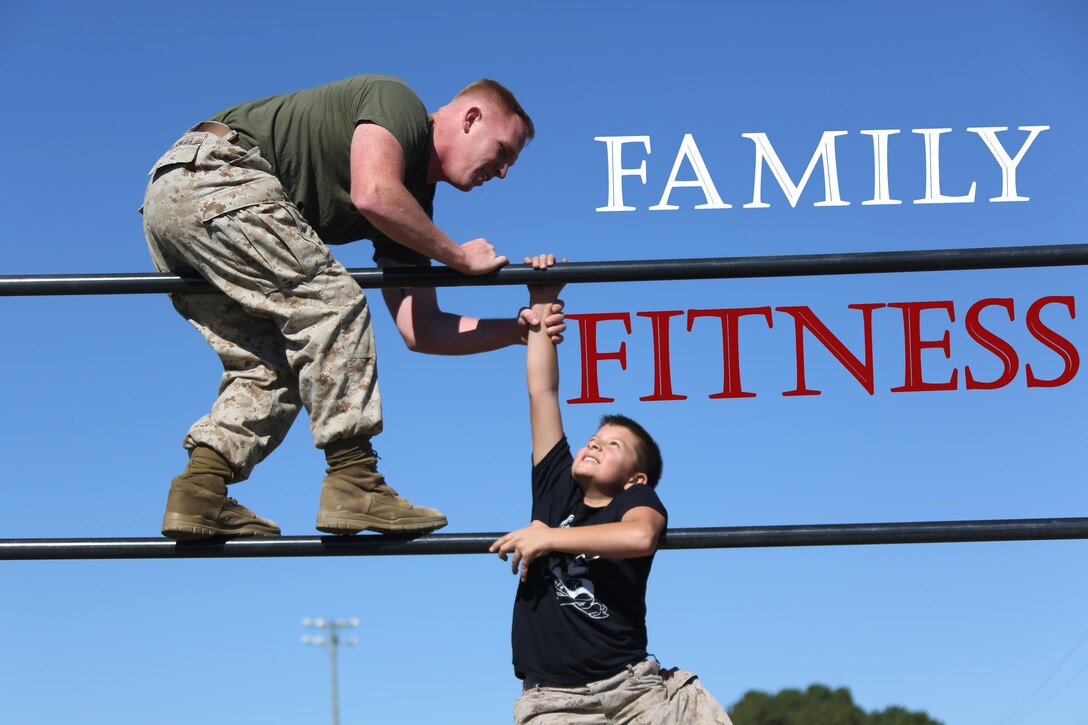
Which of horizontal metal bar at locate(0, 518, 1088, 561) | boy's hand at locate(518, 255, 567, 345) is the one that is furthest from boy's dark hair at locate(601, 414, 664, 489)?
horizontal metal bar at locate(0, 518, 1088, 561)

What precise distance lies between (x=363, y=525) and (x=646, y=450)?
2.19ft

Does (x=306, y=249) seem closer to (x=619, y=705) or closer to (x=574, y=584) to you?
(x=574, y=584)

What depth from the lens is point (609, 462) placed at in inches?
112

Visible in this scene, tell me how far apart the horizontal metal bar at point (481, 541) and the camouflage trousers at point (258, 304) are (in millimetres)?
221

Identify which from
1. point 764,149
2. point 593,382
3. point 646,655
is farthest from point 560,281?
point 764,149

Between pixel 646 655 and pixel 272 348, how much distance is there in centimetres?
105

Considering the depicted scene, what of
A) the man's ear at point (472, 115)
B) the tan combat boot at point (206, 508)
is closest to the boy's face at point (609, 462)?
the tan combat boot at point (206, 508)

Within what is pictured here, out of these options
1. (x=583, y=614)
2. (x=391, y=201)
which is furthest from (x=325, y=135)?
(x=583, y=614)

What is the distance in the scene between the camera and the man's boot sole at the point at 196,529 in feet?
8.77

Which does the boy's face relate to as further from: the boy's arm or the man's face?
the man's face

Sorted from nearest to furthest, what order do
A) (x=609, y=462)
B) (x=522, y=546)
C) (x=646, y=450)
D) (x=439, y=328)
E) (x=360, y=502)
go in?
(x=522, y=546)
(x=360, y=502)
(x=609, y=462)
(x=646, y=450)
(x=439, y=328)

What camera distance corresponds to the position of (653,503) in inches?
106

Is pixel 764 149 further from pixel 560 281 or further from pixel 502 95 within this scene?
pixel 560 281

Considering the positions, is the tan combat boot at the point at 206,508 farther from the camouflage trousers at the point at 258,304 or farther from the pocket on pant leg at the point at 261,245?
the pocket on pant leg at the point at 261,245
